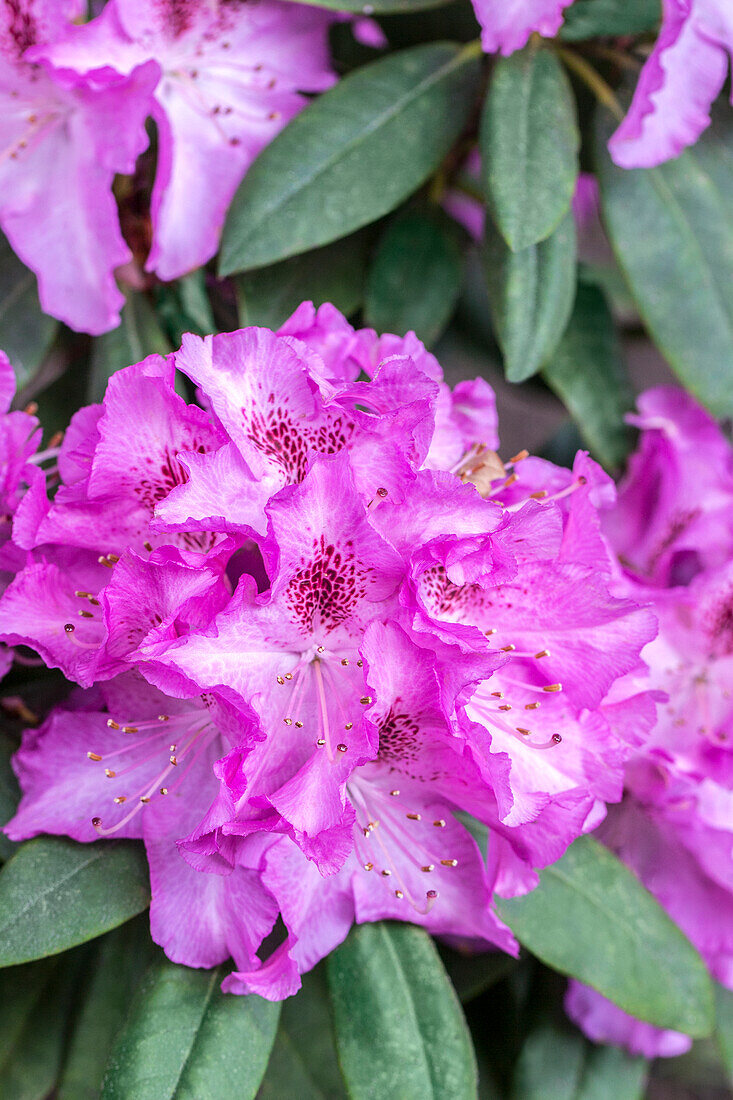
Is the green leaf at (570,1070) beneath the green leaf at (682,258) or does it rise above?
beneath

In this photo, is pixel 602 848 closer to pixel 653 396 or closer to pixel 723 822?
pixel 723 822

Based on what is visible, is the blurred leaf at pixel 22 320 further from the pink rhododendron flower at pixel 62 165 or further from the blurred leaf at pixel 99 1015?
the blurred leaf at pixel 99 1015

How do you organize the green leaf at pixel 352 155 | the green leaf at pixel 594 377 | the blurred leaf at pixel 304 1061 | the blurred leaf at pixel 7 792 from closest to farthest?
the blurred leaf at pixel 7 792, the green leaf at pixel 352 155, the blurred leaf at pixel 304 1061, the green leaf at pixel 594 377

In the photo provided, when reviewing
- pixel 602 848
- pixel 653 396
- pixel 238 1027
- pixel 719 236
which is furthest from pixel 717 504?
pixel 238 1027

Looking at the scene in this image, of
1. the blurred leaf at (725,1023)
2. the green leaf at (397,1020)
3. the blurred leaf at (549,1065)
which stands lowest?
the blurred leaf at (725,1023)

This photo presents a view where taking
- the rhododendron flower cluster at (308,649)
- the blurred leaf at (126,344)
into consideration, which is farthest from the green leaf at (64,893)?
the blurred leaf at (126,344)

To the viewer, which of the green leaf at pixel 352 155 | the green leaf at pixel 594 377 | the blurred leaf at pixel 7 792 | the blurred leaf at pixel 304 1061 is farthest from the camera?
the green leaf at pixel 594 377
